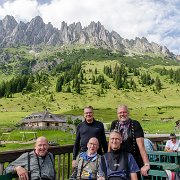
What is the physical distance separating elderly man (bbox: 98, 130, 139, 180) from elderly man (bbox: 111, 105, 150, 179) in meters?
0.45

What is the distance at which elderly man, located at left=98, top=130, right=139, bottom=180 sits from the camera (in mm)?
5516

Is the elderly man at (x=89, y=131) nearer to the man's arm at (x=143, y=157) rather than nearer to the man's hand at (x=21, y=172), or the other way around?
the man's arm at (x=143, y=157)

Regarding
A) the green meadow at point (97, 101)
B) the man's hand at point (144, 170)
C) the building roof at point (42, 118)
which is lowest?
the man's hand at point (144, 170)

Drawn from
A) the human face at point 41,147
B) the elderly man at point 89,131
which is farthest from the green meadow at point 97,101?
the human face at point 41,147

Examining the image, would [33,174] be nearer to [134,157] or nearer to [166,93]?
[134,157]

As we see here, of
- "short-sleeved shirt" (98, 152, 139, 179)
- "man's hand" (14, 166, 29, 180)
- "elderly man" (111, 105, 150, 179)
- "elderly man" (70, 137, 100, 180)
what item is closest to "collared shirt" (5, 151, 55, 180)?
"man's hand" (14, 166, 29, 180)

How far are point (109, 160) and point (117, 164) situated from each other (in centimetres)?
16

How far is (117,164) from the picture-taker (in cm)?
552

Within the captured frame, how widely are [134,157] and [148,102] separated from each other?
480 feet

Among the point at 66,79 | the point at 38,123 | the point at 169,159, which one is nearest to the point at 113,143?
the point at 169,159

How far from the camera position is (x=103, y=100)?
5886 inches

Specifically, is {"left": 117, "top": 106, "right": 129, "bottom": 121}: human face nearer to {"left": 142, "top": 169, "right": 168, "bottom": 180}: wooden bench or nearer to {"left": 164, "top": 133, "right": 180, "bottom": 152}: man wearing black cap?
{"left": 142, "top": 169, "right": 168, "bottom": 180}: wooden bench

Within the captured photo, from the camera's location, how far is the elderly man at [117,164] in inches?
217

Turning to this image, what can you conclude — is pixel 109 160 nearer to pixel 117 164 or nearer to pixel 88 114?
pixel 117 164
